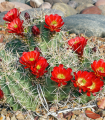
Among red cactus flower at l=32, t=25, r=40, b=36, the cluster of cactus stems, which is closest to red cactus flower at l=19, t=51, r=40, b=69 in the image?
the cluster of cactus stems

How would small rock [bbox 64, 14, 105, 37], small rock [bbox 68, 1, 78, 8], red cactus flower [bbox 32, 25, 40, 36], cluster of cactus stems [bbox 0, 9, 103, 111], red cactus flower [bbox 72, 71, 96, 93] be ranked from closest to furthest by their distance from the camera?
red cactus flower [bbox 72, 71, 96, 93] < cluster of cactus stems [bbox 0, 9, 103, 111] < red cactus flower [bbox 32, 25, 40, 36] < small rock [bbox 64, 14, 105, 37] < small rock [bbox 68, 1, 78, 8]

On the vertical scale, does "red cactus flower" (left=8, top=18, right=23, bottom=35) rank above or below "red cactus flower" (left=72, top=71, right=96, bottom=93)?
above

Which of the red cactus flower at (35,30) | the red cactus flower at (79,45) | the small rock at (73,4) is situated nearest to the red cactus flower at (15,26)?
the red cactus flower at (35,30)

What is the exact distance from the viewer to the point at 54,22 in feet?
5.00

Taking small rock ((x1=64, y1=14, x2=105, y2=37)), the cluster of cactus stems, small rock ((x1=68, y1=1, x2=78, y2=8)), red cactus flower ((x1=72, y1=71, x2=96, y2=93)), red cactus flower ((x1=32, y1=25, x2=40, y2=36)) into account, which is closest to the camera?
red cactus flower ((x1=72, y1=71, x2=96, y2=93))

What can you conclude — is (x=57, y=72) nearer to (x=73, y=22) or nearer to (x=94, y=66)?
(x=94, y=66)

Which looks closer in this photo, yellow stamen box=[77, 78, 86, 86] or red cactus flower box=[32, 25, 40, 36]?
yellow stamen box=[77, 78, 86, 86]

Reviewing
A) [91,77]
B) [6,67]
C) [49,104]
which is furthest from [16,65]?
[91,77]

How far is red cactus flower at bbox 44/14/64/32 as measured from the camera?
4.83 ft

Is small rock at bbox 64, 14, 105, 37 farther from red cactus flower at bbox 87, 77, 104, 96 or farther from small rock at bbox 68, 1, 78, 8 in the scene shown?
small rock at bbox 68, 1, 78, 8

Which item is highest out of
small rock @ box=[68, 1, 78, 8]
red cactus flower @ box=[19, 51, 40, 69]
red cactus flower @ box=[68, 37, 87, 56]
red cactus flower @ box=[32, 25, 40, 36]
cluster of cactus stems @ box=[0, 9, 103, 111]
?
small rock @ box=[68, 1, 78, 8]

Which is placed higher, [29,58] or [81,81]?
[29,58]

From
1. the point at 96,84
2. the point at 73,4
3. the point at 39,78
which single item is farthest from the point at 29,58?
the point at 73,4

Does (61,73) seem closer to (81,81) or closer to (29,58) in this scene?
(81,81)
